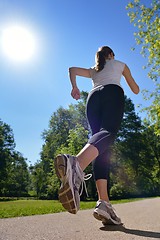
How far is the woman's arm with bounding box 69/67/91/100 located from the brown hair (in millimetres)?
126

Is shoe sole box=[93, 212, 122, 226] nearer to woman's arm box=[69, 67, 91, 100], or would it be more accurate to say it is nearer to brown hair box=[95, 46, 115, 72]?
woman's arm box=[69, 67, 91, 100]

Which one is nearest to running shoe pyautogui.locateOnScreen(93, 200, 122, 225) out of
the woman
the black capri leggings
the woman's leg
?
the woman

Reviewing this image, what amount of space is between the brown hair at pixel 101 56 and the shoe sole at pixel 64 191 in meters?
1.29

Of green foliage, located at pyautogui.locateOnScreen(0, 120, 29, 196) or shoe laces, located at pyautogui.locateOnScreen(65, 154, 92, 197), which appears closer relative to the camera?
shoe laces, located at pyautogui.locateOnScreen(65, 154, 92, 197)

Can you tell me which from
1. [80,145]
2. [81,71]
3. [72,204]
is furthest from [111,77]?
[80,145]

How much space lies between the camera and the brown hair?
286 centimetres

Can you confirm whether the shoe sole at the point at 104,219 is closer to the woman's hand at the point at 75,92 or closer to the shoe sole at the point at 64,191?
the shoe sole at the point at 64,191

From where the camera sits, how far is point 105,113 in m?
2.54

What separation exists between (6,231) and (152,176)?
4240cm

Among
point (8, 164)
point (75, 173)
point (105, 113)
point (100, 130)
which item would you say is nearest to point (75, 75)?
point (105, 113)

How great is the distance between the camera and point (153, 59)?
47.4ft

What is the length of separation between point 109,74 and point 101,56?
0.27 m

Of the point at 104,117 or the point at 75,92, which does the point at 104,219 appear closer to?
the point at 104,117

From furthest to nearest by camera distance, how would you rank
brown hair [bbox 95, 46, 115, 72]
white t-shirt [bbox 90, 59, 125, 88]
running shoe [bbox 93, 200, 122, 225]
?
brown hair [bbox 95, 46, 115, 72] → white t-shirt [bbox 90, 59, 125, 88] → running shoe [bbox 93, 200, 122, 225]
